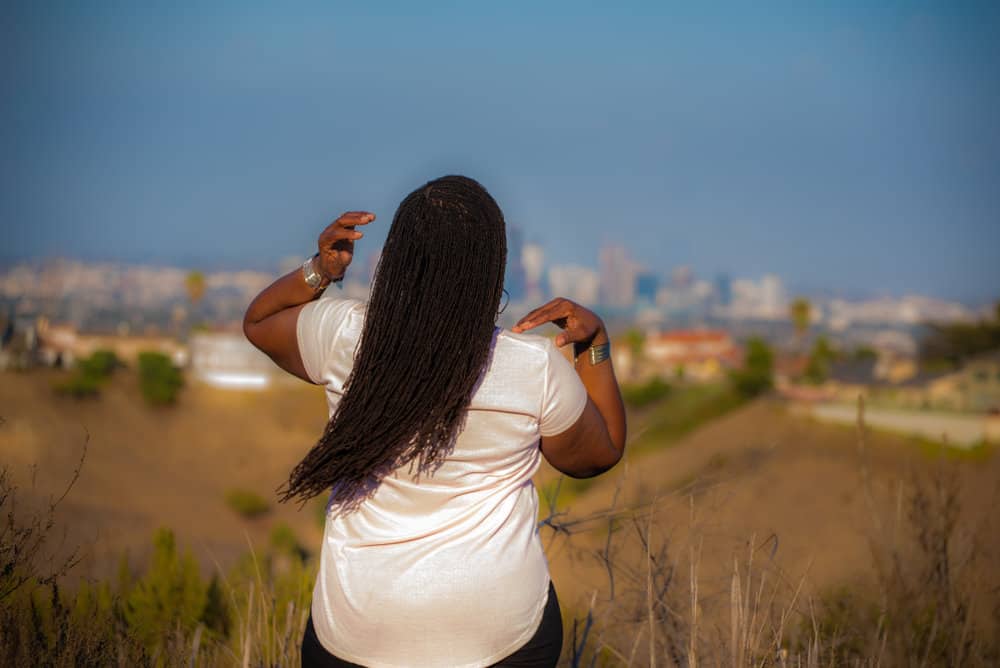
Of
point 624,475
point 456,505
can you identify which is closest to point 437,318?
point 456,505

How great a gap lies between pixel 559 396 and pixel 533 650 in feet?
1.56

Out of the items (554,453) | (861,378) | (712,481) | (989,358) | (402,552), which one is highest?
(554,453)

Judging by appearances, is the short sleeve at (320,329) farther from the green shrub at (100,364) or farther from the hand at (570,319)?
the green shrub at (100,364)

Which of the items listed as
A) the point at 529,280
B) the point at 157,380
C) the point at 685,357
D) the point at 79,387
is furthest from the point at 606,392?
the point at 685,357

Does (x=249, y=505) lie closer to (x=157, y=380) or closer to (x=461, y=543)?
(x=157, y=380)

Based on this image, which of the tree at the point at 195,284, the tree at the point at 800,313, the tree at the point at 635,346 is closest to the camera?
the tree at the point at 800,313

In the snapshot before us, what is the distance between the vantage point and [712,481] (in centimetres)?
266

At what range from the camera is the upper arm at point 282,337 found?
5.88 feet

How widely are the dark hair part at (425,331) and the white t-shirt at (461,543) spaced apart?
0.13 feet

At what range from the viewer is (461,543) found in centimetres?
166

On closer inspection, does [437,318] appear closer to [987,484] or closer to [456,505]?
[456,505]

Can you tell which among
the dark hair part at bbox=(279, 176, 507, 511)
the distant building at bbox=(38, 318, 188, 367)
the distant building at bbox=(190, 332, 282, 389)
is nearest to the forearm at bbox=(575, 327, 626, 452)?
the dark hair part at bbox=(279, 176, 507, 511)

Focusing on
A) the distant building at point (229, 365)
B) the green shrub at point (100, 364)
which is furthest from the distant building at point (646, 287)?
the green shrub at point (100, 364)

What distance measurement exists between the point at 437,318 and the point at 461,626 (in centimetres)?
54
